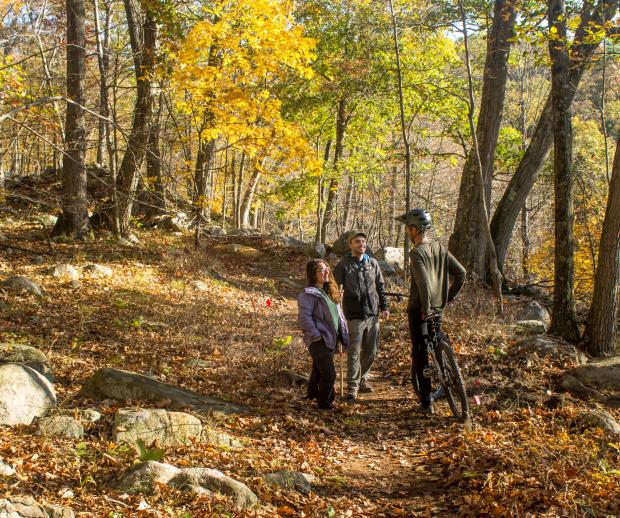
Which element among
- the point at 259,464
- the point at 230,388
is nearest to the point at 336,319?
the point at 230,388

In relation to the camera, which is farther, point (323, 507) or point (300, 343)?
point (300, 343)

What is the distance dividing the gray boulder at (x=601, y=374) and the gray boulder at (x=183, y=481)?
453 cm

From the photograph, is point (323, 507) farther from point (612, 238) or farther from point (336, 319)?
point (612, 238)

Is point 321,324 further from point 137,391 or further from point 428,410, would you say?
point 137,391

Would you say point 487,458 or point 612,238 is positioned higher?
point 612,238

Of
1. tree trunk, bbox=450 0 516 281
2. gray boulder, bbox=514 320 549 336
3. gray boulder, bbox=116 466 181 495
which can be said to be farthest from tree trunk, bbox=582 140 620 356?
gray boulder, bbox=116 466 181 495

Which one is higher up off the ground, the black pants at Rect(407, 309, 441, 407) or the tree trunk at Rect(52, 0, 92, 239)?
the tree trunk at Rect(52, 0, 92, 239)

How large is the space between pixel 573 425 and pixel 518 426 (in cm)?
53

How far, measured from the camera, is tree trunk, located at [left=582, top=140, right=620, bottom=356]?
7512mm

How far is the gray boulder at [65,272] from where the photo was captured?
10.9 meters

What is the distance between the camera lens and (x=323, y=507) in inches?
166

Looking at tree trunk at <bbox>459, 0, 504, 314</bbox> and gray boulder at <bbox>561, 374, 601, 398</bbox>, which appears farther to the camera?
tree trunk at <bbox>459, 0, 504, 314</bbox>

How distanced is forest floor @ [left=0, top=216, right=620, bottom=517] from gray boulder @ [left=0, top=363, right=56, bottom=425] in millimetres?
180

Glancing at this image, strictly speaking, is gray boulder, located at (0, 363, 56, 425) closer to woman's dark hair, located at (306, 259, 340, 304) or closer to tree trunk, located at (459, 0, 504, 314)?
woman's dark hair, located at (306, 259, 340, 304)
